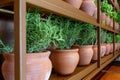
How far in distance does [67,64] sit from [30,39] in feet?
0.99

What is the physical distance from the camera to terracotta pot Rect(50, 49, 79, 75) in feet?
3.07

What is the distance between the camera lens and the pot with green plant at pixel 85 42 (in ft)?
4.17

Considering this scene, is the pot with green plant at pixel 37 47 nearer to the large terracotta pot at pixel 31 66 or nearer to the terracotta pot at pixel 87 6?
the large terracotta pot at pixel 31 66

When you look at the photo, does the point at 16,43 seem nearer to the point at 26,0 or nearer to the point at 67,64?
the point at 26,0

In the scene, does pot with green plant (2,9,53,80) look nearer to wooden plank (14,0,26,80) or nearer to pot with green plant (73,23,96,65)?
wooden plank (14,0,26,80)

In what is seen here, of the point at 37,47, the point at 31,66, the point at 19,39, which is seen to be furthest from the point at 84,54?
the point at 19,39

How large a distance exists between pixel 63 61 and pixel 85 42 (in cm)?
57

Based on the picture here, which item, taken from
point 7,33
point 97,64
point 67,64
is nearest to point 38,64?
point 67,64

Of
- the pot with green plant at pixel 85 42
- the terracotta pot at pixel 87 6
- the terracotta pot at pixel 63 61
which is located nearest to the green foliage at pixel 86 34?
the pot with green plant at pixel 85 42

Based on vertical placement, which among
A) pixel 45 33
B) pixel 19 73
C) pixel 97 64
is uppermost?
pixel 45 33

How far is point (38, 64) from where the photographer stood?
0.64 meters

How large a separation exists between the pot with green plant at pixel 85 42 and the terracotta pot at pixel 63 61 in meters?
0.31

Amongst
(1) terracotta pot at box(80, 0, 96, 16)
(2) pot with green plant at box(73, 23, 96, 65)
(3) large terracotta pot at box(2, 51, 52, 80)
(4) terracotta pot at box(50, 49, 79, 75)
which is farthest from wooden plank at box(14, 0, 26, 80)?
(1) terracotta pot at box(80, 0, 96, 16)

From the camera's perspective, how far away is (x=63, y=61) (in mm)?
938
